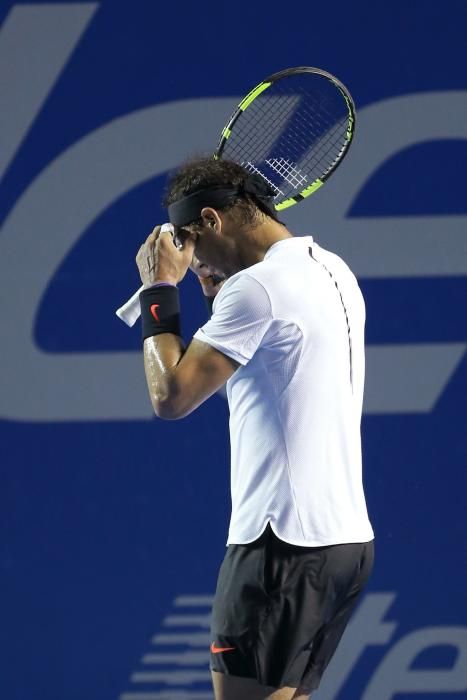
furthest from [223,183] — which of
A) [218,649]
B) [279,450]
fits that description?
[218,649]

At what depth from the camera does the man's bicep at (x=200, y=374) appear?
2.58 meters

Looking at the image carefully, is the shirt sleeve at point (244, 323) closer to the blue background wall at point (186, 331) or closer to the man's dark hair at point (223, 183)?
the man's dark hair at point (223, 183)

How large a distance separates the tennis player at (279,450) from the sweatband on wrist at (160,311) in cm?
1

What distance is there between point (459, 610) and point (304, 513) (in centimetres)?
191

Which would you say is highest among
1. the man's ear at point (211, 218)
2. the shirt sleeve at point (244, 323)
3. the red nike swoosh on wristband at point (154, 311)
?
the man's ear at point (211, 218)

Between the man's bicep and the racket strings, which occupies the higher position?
the racket strings

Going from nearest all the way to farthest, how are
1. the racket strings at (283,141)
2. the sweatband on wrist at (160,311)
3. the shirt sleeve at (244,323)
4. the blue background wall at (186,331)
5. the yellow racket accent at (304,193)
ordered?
the shirt sleeve at (244,323), the sweatband on wrist at (160,311), the yellow racket accent at (304,193), the racket strings at (283,141), the blue background wall at (186,331)

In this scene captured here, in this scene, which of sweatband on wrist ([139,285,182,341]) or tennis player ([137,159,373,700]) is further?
sweatband on wrist ([139,285,182,341])

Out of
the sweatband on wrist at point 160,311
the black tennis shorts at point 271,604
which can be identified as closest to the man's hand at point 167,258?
the sweatband on wrist at point 160,311

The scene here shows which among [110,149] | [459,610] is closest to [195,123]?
[110,149]

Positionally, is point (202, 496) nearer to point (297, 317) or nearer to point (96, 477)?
point (96, 477)

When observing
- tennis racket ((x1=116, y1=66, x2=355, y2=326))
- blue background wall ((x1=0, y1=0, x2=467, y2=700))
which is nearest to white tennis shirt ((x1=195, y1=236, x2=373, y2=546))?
tennis racket ((x1=116, y1=66, x2=355, y2=326))

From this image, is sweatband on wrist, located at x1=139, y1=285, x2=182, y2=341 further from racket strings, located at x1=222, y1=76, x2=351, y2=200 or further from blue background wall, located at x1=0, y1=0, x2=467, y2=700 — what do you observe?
blue background wall, located at x1=0, y1=0, x2=467, y2=700

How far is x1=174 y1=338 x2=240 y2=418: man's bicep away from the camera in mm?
2576
